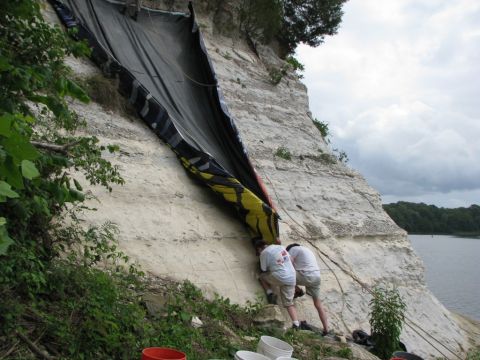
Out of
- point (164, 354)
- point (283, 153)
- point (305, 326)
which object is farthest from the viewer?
point (283, 153)

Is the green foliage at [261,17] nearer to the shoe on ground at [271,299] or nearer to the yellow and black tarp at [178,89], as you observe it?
the yellow and black tarp at [178,89]

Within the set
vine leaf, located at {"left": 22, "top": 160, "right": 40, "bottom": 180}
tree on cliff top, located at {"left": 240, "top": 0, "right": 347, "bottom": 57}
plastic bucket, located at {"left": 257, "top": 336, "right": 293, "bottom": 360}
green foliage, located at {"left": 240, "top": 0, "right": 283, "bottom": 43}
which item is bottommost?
plastic bucket, located at {"left": 257, "top": 336, "right": 293, "bottom": 360}

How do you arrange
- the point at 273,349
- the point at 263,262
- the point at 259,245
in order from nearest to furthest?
1. the point at 273,349
2. the point at 263,262
3. the point at 259,245

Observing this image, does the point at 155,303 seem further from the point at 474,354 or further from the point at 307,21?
the point at 307,21

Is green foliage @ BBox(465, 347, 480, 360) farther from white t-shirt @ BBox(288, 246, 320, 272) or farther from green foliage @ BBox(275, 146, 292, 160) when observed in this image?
green foliage @ BBox(275, 146, 292, 160)

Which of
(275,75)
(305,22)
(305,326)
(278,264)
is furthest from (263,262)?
(305,22)

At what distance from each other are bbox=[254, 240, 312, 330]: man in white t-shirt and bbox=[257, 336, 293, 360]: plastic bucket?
161cm

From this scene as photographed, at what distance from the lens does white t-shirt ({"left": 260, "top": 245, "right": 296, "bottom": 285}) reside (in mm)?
6109

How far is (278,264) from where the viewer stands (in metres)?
6.12

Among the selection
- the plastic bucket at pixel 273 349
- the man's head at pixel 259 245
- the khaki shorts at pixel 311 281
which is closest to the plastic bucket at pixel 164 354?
the plastic bucket at pixel 273 349

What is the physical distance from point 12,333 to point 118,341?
754mm

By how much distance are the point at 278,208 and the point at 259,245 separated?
1368 millimetres

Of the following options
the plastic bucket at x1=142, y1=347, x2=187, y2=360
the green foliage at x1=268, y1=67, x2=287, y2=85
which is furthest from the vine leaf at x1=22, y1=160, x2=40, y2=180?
the green foliage at x1=268, y1=67, x2=287, y2=85

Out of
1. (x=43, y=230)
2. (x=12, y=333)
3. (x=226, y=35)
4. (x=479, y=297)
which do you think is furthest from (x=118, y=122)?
(x=479, y=297)
